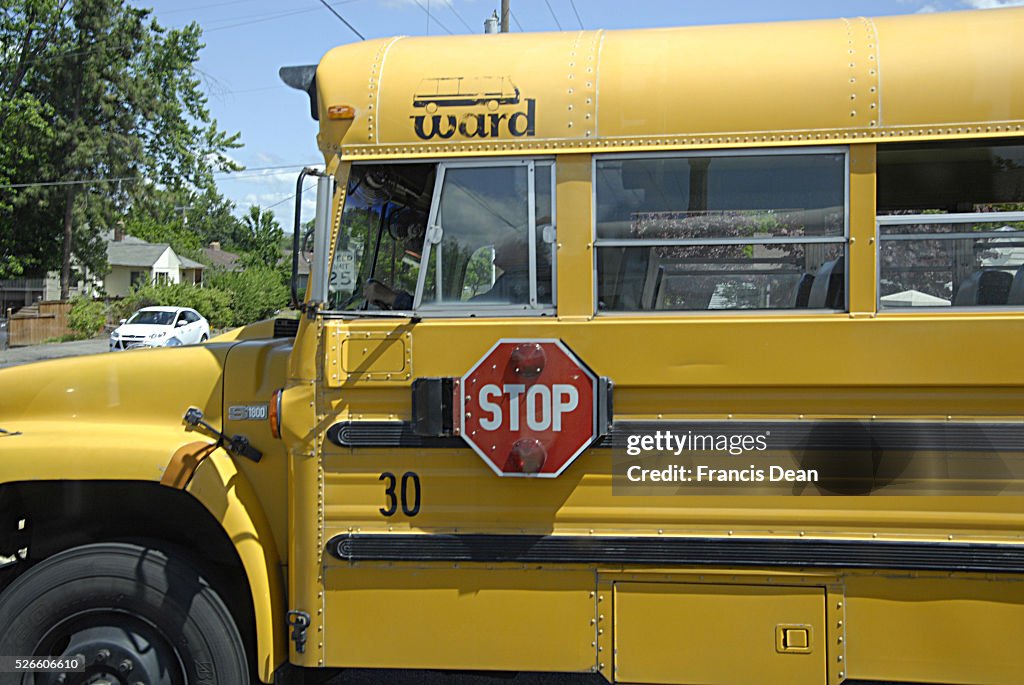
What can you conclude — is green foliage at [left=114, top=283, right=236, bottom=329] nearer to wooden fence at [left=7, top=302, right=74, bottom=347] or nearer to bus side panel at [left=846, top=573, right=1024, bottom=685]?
wooden fence at [left=7, top=302, right=74, bottom=347]

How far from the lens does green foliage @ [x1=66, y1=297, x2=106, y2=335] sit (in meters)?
37.7

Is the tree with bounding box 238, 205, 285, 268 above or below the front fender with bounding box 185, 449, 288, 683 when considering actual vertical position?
above

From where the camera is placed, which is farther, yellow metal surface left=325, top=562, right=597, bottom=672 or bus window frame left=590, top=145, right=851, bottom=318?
yellow metal surface left=325, top=562, right=597, bottom=672

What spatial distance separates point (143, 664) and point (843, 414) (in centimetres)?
281

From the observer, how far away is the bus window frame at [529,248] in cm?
337

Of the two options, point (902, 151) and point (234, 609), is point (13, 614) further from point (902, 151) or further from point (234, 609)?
point (902, 151)

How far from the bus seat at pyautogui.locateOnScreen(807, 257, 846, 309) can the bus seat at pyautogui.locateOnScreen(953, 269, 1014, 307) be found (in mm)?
425

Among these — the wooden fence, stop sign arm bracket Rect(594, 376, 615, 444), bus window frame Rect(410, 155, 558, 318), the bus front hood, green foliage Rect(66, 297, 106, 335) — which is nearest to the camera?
stop sign arm bracket Rect(594, 376, 615, 444)

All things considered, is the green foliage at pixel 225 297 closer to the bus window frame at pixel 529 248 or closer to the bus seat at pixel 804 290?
the bus window frame at pixel 529 248

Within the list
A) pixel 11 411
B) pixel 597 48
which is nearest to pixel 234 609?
pixel 11 411

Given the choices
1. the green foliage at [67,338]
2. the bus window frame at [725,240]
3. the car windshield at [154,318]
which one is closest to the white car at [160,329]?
the car windshield at [154,318]

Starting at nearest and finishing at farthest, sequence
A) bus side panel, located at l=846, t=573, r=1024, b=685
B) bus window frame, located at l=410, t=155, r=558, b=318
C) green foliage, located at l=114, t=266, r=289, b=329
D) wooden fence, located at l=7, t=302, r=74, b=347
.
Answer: bus side panel, located at l=846, t=573, r=1024, b=685 → bus window frame, located at l=410, t=155, r=558, b=318 → wooden fence, located at l=7, t=302, r=74, b=347 → green foliage, located at l=114, t=266, r=289, b=329

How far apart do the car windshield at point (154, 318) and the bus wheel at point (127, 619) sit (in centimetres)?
2728

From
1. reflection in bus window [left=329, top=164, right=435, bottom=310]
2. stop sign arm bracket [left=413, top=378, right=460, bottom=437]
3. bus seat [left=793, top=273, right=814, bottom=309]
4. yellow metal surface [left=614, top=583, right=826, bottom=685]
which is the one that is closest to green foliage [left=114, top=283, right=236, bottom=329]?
reflection in bus window [left=329, top=164, right=435, bottom=310]
